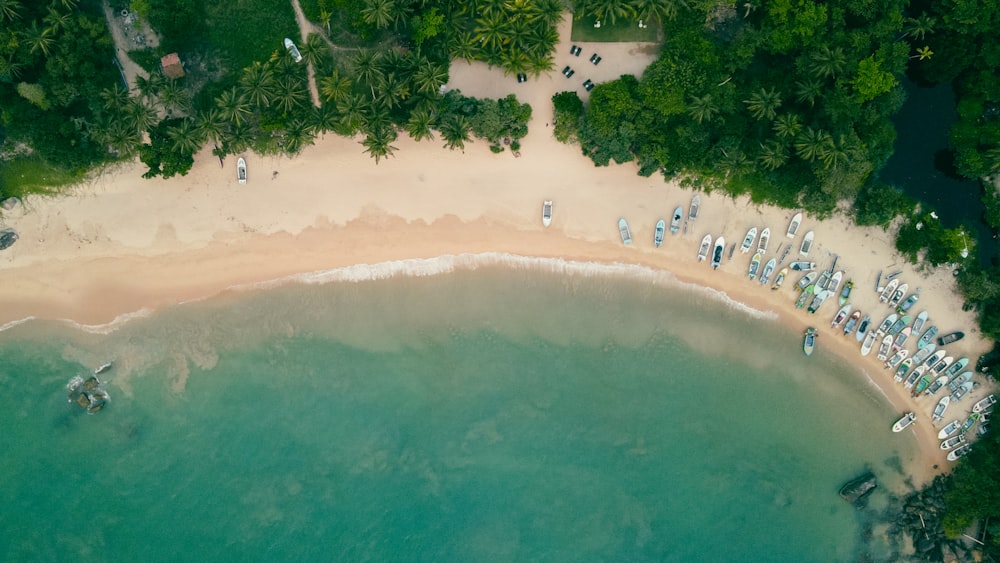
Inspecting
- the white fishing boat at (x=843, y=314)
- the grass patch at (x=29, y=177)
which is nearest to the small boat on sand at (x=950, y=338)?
the white fishing boat at (x=843, y=314)

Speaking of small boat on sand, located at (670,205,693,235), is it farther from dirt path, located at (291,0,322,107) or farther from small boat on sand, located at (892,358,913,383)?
dirt path, located at (291,0,322,107)

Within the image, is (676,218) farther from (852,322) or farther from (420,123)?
(420,123)

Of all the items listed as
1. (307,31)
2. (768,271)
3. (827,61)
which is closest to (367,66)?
(307,31)

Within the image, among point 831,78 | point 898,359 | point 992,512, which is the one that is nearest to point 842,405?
point 898,359

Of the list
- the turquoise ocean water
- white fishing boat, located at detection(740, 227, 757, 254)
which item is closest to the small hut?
the turquoise ocean water

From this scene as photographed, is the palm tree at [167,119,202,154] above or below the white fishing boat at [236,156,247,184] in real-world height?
above

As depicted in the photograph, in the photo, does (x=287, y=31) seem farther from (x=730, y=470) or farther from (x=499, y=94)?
(x=730, y=470)
